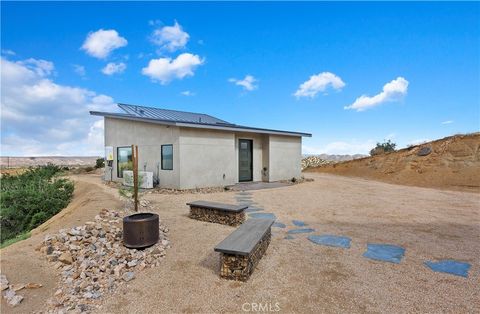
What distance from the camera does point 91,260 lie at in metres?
3.38

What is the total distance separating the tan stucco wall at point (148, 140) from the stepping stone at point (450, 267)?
25.7 feet

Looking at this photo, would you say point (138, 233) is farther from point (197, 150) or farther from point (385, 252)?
point (197, 150)

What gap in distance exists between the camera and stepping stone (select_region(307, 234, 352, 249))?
153 inches

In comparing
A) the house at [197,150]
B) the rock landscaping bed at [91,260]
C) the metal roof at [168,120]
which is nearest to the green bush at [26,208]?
the house at [197,150]

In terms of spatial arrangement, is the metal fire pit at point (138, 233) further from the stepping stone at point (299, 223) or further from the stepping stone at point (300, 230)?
the stepping stone at point (299, 223)

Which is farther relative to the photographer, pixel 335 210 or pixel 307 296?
pixel 335 210

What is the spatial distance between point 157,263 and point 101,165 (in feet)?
66.2

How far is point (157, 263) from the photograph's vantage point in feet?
11.0

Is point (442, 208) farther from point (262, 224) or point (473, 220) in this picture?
point (262, 224)

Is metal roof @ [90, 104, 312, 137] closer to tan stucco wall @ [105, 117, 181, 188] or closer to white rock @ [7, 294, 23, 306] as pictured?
tan stucco wall @ [105, 117, 181, 188]

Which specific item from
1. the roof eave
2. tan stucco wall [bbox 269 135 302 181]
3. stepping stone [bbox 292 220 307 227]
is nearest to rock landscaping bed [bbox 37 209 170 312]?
stepping stone [bbox 292 220 307 227]

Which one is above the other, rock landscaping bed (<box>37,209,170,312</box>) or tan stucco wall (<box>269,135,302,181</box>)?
tan stucco wall (<box>269,135,302,181</box>)

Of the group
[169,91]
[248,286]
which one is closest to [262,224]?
[248,286]

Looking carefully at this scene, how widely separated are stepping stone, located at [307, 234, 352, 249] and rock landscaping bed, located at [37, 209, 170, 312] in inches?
99.8
